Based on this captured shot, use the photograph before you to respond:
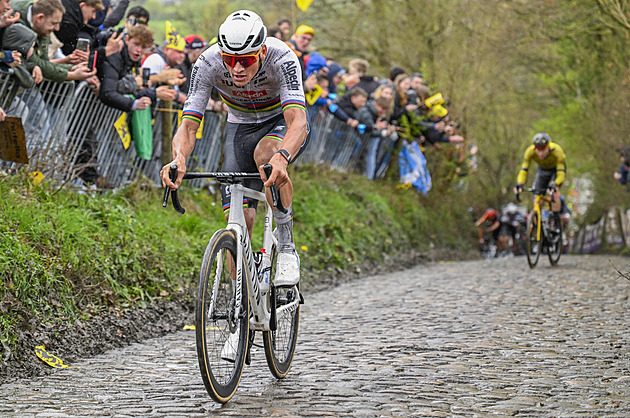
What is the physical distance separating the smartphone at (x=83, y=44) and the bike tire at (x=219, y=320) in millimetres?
5049

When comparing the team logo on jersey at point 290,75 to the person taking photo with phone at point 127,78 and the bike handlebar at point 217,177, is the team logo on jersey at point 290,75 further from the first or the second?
the person taking photo with phone at point 127,78

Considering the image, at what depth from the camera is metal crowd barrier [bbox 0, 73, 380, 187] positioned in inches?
335

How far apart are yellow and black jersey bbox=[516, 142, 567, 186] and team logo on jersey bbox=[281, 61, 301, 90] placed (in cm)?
1038

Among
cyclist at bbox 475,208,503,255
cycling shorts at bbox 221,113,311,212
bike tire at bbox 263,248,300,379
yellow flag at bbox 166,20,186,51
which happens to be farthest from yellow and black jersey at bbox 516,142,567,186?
cyclist at bbox 475,208,503,255

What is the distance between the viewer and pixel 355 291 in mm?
11438

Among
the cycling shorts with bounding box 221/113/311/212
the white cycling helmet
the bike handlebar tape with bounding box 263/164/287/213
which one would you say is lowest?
the bike handlebar tape with bounding box 263/164/287/213

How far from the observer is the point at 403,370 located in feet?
19.8

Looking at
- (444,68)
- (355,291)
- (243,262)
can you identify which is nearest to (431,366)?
(243,262)

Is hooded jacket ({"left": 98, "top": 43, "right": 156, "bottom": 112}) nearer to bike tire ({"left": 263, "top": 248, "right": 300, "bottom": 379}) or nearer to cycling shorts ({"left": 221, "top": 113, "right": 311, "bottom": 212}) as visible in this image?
cycling shorts ({"left": 221, "top": 113, "right": 311, "bottom": 212})

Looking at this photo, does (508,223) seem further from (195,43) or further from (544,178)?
(195,43)

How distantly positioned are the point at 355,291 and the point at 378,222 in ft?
17.8

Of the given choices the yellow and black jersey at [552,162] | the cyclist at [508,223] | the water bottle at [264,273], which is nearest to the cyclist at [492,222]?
the cyclist at [508,223]

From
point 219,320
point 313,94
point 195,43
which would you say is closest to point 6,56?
point 195,43

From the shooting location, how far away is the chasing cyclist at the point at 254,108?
520 centimetres
